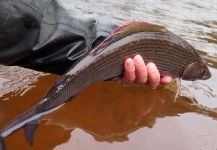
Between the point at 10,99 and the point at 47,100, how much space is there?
2.10 ft

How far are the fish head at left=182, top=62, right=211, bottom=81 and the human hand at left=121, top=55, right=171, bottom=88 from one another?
11.9 inches

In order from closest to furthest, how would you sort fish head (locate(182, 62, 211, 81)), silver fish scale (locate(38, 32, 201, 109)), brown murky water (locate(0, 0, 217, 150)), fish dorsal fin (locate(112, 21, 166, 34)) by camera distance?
silver fish scale (locate(38, 32, 201, 109)), brown murky water (locate(0, 0, 217, 150)), fish dorsal fin (locate(112, 21, 166, 34)), fish head (locate(182, 62, 211, 81))

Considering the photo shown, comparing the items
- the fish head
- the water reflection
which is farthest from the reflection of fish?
the water reflection

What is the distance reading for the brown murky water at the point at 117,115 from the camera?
2314 mm

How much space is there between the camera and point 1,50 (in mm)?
2385

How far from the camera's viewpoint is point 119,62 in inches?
93.7

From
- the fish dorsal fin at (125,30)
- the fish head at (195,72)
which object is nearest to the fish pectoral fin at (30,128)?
the fish dorsal fin at (125,30)

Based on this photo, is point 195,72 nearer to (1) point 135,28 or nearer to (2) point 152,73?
(2) point 152,73

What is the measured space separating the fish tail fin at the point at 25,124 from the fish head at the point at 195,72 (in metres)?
1.16

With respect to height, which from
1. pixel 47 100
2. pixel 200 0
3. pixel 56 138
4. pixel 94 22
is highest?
pixel 94 22

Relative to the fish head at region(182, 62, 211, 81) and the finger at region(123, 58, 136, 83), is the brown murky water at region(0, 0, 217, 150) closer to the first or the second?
the fish head at region(182, 62, 211, 81)

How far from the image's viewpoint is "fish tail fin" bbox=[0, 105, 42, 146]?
178 cm

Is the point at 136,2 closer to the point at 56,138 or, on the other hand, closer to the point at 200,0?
the point at 200,0

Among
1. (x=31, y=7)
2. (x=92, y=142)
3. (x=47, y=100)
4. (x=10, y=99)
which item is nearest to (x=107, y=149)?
(x=92, y=142)
